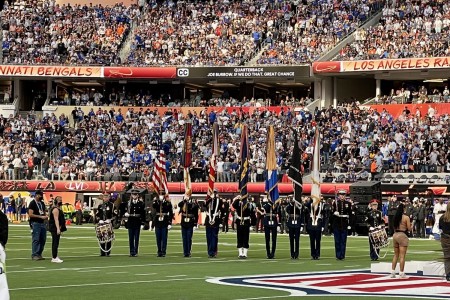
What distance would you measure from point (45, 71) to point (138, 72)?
5.75 m

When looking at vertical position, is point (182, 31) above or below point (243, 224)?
above

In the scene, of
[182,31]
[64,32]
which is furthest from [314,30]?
[64,32]

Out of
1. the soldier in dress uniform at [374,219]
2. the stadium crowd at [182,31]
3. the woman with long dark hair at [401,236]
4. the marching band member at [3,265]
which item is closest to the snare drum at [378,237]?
the soldier in dress uniform at [374,219]

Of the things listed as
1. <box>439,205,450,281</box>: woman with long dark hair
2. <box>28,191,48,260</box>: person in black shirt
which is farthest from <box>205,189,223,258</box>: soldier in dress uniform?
<box>439,205,450,281</box>: woman with long dark hair

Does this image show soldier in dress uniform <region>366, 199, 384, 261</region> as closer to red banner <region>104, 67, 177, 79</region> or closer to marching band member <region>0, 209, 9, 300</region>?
marching band member <region>0, 209, 9, 300</region>

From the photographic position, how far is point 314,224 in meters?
31.0

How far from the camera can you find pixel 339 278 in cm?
2358

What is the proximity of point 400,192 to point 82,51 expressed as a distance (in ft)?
91.2

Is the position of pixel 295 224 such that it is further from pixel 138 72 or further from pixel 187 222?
pixel 138 72

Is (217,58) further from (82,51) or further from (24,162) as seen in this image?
(24,162)

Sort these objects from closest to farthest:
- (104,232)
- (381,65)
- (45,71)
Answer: (104,232) < (381,65) < (45,71)

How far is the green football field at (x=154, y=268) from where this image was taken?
20.3 m

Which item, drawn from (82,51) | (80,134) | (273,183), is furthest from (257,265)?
(82,51)

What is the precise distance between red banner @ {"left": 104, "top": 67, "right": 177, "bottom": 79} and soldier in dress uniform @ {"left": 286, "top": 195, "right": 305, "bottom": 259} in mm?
36542
